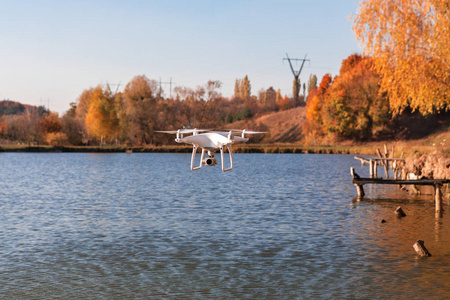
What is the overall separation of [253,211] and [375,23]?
17185mm

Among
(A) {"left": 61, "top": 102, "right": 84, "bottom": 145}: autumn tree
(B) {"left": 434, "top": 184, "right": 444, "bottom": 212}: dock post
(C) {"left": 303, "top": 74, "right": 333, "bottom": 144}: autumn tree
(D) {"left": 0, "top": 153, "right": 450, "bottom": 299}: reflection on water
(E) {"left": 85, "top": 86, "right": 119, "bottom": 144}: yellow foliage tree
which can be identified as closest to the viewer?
(D) {"left": 0, "top": 153, "right": 450, "bottom": 299}: reflection on water

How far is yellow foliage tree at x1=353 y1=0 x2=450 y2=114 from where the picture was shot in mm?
37875

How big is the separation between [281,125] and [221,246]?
518 ft

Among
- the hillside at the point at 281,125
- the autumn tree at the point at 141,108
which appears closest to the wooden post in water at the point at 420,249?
the autumn tree at the point at 141,108

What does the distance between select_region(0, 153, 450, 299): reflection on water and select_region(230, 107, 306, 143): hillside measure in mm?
116401

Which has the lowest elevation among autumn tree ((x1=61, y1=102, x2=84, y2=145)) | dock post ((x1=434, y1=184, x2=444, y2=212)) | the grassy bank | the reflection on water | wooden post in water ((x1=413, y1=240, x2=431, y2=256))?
the reflection on water

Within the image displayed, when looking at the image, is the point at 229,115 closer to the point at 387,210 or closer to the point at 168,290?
the point at 387,210

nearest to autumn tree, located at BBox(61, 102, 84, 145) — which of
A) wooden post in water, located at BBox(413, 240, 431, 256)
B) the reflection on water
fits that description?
the reflection on water

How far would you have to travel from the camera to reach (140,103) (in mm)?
130000

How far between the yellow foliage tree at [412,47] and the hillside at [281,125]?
115145mm

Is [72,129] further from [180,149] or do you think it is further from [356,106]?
[356,106]

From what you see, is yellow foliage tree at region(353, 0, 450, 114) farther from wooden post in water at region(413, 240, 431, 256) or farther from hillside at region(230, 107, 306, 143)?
hillside at region(230, 107, 306, 143)

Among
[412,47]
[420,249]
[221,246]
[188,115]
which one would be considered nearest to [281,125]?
[188,115]

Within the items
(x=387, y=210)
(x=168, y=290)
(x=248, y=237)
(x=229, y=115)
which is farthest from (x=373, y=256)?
(x=229, y=115)
